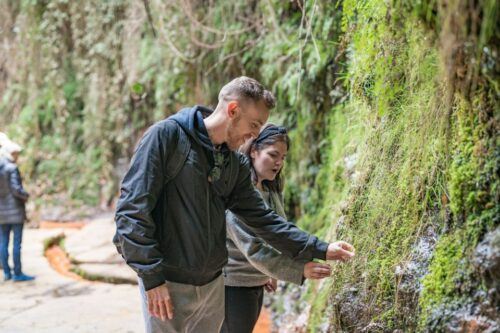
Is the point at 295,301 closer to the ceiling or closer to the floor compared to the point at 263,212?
closer to the floor

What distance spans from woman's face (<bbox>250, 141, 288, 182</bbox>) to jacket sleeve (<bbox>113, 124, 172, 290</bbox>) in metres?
0.94

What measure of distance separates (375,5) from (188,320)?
192cm

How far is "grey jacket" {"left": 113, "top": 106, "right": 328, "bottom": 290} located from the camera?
8.27 ft

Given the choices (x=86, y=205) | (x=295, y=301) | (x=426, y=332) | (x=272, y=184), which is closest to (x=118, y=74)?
(x=86, y=205)

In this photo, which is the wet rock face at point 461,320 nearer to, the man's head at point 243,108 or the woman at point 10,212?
the man's head at point 243,108

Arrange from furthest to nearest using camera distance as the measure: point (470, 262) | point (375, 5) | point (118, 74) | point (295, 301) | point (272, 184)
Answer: point (118, 74) → point (295, 301) → point (272, 184) → point (375, 5) → point (470, 262)

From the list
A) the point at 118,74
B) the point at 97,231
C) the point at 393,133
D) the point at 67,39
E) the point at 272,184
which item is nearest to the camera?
the point at 393,133

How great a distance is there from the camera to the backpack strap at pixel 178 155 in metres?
2.67

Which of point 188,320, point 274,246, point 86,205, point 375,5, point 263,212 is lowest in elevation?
point 86,205

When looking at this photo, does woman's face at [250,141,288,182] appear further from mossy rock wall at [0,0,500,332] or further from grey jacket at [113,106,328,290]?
mossy rock wall at [0,0,500,332]

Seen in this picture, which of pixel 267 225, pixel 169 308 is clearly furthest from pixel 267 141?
pixel 169 308

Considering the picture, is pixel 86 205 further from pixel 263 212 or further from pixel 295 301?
pixel 263 212

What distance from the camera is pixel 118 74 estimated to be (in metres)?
11.4

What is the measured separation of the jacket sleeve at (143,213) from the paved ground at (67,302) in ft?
10.6
